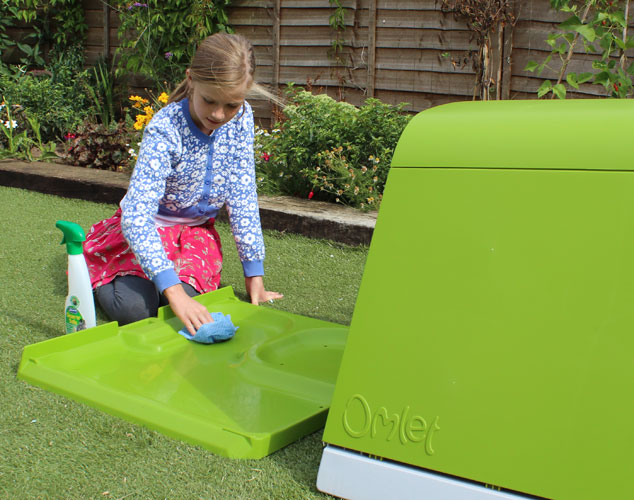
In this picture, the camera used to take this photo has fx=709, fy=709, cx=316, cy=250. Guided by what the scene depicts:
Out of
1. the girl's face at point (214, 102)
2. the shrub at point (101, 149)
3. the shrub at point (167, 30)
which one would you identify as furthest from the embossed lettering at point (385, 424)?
the shrub at point (167, 30)

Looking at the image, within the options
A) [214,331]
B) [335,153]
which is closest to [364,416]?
[214,331]

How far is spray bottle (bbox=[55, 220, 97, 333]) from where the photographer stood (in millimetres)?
2232

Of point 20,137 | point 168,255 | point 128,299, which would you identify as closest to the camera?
point 128,299

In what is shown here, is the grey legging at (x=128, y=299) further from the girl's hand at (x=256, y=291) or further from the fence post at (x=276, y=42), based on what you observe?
the fence post at (x=276, y=42)

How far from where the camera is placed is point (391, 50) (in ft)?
19.7

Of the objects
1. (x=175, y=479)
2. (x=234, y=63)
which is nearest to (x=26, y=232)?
(x=234, y=63)

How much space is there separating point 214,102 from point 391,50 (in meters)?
3.91

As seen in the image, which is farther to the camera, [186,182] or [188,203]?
[188,203]

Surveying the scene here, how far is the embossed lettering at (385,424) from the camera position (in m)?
1.39

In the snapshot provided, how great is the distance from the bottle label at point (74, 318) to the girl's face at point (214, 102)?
30.3 inches

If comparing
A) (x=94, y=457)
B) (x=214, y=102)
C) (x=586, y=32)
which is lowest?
(x=94, y=457)

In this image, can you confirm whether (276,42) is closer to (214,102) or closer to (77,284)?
(214,102)

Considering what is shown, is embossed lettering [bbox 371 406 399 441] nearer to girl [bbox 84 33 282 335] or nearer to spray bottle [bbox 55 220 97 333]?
girl [bbox 84 33 282 335]

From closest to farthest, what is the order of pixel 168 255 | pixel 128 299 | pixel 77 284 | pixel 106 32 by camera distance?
pixel 77 284 < pixel 128 299 < pixel 168 255 < pixel 106 32
